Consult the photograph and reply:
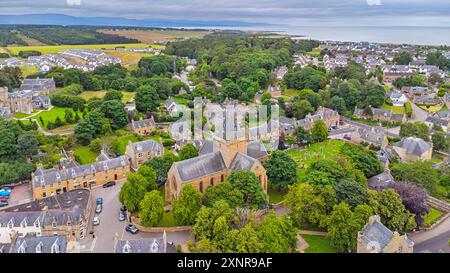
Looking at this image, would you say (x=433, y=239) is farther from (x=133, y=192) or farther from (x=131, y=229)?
(x=133, y=192)

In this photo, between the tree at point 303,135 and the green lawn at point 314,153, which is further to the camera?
the tree at point 303,135

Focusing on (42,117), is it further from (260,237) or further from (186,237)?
(260,237)

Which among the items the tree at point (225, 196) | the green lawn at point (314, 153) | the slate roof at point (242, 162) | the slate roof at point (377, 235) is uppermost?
the slate roof at point (242, 162)

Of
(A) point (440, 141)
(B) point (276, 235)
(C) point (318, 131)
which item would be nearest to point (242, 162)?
(B) point (276, 235)

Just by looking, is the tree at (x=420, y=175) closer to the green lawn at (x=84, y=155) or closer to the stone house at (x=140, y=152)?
Answer: the stone house at (x=140, y=152)

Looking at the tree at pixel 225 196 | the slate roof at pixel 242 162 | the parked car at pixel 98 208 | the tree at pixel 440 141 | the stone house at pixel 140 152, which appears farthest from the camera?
the tree at pixel 440 141

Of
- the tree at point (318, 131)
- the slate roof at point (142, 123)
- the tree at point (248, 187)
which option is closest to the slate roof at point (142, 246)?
the tree at point (248, 187)

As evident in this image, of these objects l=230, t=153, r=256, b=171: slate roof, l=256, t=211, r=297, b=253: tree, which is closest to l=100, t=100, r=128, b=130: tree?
l=230, t=153, r=256, b=171: slate roof
